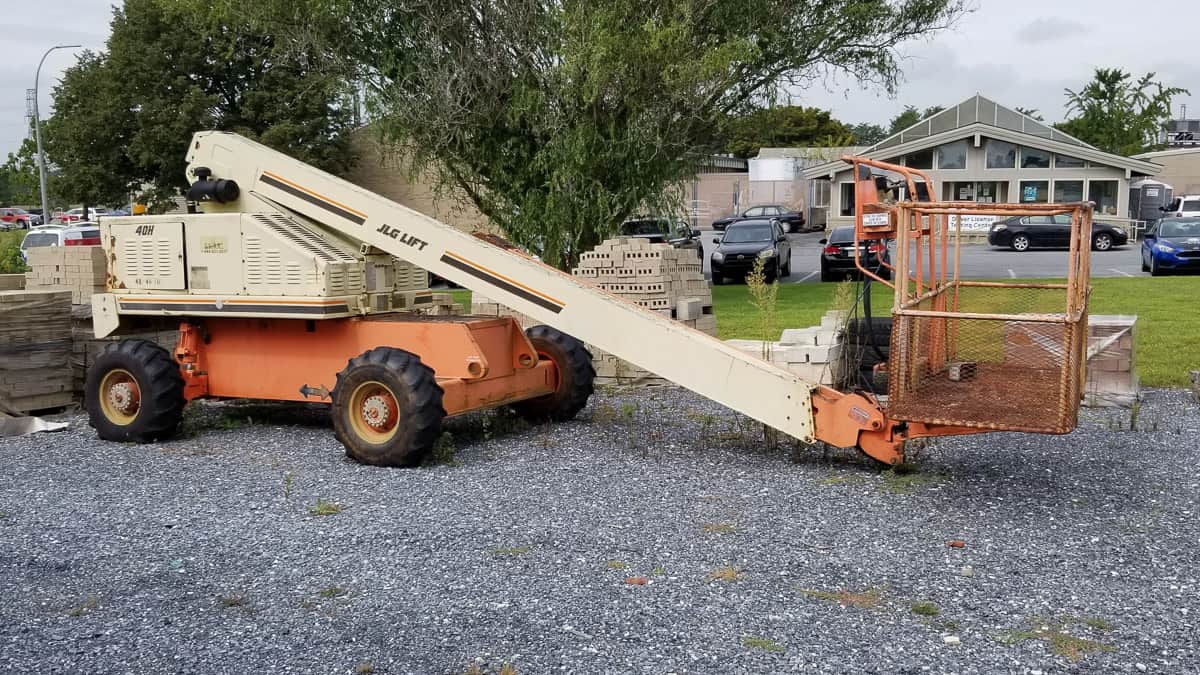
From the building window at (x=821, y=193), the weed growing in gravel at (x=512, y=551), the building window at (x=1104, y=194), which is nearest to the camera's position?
the weed growing in gravel at (x=512, y=551)

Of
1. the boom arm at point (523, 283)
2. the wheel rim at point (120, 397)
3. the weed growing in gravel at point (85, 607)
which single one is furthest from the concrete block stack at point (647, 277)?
the weed growing in gravel at point (85, 607)

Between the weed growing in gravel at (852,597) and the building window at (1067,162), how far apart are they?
44112 millimetres

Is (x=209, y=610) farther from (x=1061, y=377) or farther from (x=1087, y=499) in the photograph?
(x=1087, y=499)

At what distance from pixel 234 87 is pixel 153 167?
14.2 ft

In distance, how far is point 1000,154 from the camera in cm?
4609

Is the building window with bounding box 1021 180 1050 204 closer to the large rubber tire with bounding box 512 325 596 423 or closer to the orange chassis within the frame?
the large rubber tire with bounding box 512 325 596 423

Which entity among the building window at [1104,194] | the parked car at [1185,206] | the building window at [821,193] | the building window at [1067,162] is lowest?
the parked car at [1185,206]

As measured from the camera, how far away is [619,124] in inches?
750

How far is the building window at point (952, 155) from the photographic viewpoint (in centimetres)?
4628

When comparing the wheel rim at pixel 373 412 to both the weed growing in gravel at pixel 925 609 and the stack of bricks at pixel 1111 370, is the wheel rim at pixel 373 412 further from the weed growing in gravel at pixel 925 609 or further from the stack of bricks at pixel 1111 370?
the stack of bricks at pixel 1111 370

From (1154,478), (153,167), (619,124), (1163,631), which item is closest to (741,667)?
(1163,631)

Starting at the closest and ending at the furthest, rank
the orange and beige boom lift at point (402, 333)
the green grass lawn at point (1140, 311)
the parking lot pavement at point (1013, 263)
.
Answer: the orange and beige boom lift at point (402, 333)
the green grass lawn at point (1140, 311)
the parking lot pavement at point (1013, 263)

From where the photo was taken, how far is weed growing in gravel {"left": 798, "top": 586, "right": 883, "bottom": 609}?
17.9 feet

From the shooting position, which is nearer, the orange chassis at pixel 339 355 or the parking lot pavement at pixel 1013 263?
the orange chassis at pixel 339 355
